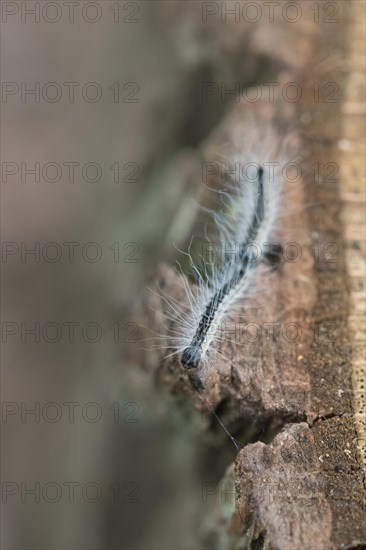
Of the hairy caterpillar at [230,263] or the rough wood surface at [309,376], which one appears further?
the hairy caterpillar at [230,263]

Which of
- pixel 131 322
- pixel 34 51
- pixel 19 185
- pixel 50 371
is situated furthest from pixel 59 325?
pixel 34 51

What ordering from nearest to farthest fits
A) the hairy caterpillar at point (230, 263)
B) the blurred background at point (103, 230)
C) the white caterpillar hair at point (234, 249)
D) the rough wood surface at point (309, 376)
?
the rough wood surface at point (309, 376)
the hairy caterpillar at point (230, 263)
the white caterpillar hair at point (234, 249)
the blurred background at point (103, 230)

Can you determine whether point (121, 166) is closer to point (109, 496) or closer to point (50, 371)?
point (50, 371)

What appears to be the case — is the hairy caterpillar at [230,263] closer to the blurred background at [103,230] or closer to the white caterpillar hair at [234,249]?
the white caterpillar hair at [234,249]

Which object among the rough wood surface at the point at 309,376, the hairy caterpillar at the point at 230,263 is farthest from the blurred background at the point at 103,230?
the rough wood surface at the point at 309,376

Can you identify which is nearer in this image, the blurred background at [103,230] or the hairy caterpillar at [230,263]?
the hairy caterpillar at [230,263]

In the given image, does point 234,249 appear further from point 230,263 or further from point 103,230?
point 103,230

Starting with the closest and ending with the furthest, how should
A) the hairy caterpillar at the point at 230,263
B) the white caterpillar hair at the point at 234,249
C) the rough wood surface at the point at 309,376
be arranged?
the rough wood surface at the point at 309,376 < the hairy caterpillar at the point at 230,263 < the white caterpillar hair at the point at 234,249

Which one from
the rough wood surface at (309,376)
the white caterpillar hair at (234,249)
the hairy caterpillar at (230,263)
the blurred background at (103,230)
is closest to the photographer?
the rough wood surface at (309,376)

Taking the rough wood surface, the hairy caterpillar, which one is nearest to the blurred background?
the hairy caterpillar

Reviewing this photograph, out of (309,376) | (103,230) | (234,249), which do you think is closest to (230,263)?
(234,249)

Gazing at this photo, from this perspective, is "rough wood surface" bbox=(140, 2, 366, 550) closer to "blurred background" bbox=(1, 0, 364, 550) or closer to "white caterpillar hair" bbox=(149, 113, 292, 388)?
"white caterpillar hair" bbox=(149, 113, 292, 388)
